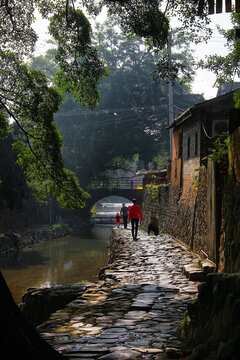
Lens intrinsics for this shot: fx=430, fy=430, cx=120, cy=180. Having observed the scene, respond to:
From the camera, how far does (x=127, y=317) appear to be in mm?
6098

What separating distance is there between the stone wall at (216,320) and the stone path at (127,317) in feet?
1.22

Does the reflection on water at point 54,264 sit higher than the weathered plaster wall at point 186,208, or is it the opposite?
the weathered plaster wall at point 186,208

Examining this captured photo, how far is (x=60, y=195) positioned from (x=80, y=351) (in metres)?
9.68

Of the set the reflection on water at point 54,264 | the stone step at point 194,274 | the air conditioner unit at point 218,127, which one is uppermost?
the air conditioner unit at point 218,127

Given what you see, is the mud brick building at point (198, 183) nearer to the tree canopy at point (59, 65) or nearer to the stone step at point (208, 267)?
the stone step at point (208, 267)

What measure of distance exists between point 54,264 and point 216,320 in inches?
759

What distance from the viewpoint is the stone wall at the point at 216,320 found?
3.31 metres

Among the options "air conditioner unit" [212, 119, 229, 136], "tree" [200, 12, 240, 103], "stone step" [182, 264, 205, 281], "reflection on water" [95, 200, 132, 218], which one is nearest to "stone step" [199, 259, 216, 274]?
"stone step" [182, 264, 205, 281]

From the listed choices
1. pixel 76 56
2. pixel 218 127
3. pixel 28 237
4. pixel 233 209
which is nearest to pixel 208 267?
pixel 233 209

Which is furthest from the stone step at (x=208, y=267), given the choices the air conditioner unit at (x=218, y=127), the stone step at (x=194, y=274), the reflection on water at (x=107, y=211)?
the reflection on water at (x=107, y=211)

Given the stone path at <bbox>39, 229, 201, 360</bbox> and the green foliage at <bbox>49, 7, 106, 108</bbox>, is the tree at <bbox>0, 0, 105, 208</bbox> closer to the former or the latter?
the green foliage at <bbox>49, 7, 106, 108</bbox>

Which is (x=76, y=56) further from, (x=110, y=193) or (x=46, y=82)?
(x=110, y=193)

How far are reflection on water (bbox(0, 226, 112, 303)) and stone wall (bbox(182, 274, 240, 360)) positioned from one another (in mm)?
10852

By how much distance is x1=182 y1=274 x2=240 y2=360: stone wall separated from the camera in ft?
10.9
